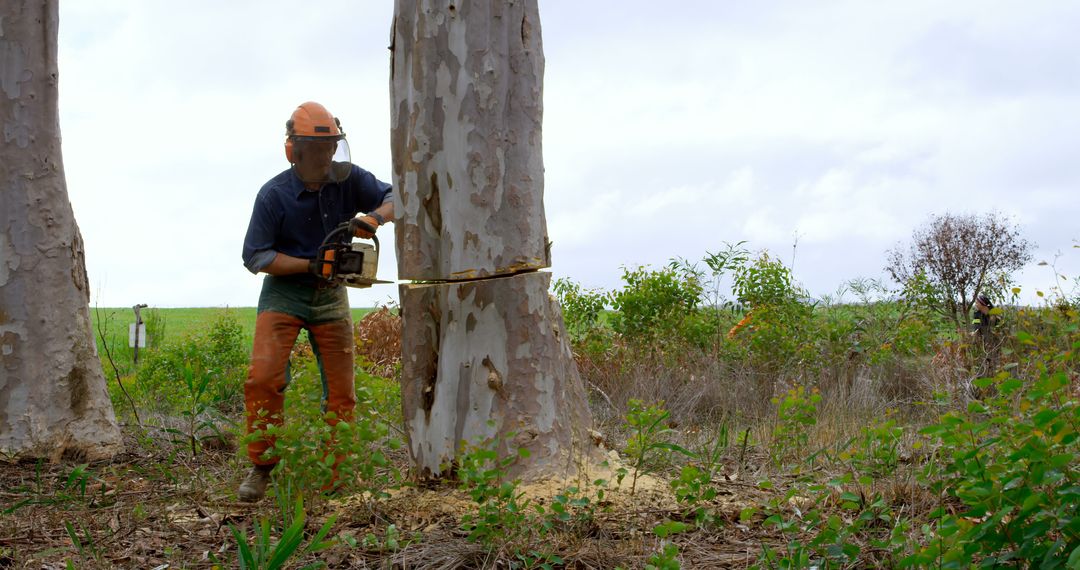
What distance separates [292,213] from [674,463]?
102 inches

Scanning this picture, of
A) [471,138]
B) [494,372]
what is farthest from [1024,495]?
[471,138]

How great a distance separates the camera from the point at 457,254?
4723mm

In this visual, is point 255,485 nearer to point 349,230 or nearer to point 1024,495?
point 349,230

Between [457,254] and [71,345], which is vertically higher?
[457,254]

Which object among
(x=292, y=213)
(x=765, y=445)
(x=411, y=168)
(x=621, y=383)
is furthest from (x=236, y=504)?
(x=621, y=383)

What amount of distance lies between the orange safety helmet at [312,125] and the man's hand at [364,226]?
536mm

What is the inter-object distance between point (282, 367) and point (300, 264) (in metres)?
0.60

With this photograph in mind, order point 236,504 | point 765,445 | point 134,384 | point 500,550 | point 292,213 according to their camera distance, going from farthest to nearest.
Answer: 1. point 134,384
2. point 765,445
3. point 292,213
4. point 236,504
5. point 500,550

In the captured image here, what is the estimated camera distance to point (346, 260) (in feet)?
16.9

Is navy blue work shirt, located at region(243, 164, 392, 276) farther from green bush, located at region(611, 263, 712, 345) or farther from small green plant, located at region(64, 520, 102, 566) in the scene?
green bush, located at region(611, 263, 712, 345)

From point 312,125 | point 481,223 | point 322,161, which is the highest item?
point 312,125

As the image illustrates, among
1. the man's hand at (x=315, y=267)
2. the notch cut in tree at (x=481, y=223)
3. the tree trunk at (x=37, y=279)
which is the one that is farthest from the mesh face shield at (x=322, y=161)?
the tree trunk at (x=37, y=279)

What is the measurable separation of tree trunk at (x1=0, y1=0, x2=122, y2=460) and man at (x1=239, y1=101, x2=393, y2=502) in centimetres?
224

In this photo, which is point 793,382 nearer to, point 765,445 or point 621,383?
point 621,383
